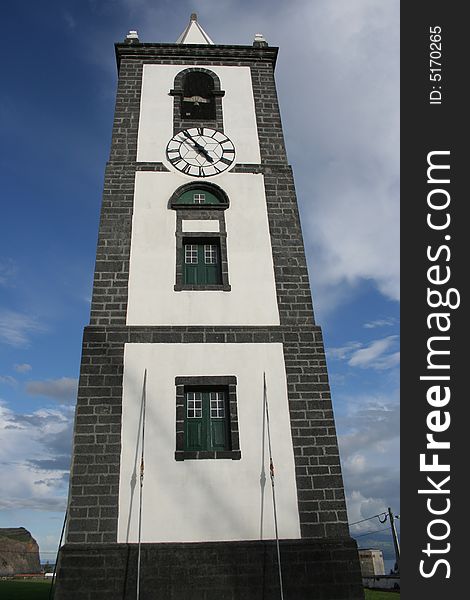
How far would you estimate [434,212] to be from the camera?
9523 millimetres

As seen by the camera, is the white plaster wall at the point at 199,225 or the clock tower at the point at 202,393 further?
the white plaster wall at the point at 199,225

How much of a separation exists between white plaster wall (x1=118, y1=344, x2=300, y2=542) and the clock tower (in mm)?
26

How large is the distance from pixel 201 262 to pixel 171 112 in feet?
18.2

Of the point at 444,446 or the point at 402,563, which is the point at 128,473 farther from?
the point at 444,446

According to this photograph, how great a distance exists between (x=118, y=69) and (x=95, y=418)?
12.2m

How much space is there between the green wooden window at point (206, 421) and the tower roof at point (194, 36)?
43.0 ft

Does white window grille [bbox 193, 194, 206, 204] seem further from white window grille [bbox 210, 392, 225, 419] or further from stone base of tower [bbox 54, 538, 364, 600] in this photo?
stone base of tower [bbox 54, 538, 364, 600]

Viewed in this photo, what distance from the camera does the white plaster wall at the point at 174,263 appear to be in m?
11.8

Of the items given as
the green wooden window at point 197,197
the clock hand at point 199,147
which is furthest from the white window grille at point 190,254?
the clock hand at point 199,147

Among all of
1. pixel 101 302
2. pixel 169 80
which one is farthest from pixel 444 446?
pixel 169 80

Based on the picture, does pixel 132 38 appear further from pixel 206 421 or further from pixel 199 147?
pixel 206 421

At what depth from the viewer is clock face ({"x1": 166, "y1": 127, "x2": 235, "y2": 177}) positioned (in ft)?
47.0

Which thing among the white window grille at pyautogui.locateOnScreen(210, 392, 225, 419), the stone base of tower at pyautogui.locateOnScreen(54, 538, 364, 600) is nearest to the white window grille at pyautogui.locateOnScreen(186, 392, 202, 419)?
the white window grille at pyautogui.locateOnScreen(210, 392, 225, 419)

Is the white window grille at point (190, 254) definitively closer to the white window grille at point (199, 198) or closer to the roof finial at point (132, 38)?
the white window grille at point (199, 198)
